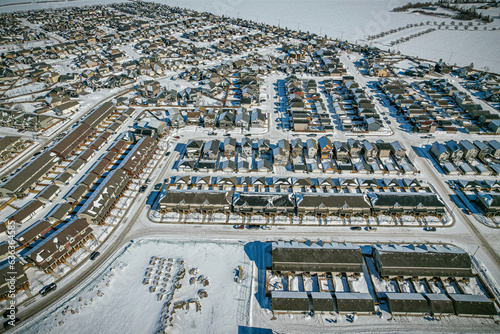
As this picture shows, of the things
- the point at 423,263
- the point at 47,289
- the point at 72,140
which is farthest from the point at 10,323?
the point at 423,263

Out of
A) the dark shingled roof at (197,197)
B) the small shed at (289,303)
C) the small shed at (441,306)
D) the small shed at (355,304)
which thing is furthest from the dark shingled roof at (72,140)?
the small shed at (441,306)

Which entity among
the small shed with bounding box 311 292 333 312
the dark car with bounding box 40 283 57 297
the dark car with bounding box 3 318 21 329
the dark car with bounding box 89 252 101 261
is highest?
the dark car with bounding box 89 252 101 261

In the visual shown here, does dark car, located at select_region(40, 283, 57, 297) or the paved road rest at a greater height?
the paved road

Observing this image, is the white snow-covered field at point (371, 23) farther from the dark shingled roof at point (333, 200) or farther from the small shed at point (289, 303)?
the small shed at point (289, 303)

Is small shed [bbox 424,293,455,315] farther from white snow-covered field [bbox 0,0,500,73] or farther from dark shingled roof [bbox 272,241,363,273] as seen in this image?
white snow-covered field [bbox 0,0,500,73]

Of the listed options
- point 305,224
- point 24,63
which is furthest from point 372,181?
point 24,63

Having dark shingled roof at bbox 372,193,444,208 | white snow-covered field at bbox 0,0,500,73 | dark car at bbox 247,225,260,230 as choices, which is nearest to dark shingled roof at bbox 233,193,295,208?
dark car at bbox 247,225,260,230

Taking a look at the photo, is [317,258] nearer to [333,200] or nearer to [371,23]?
[333,200]
